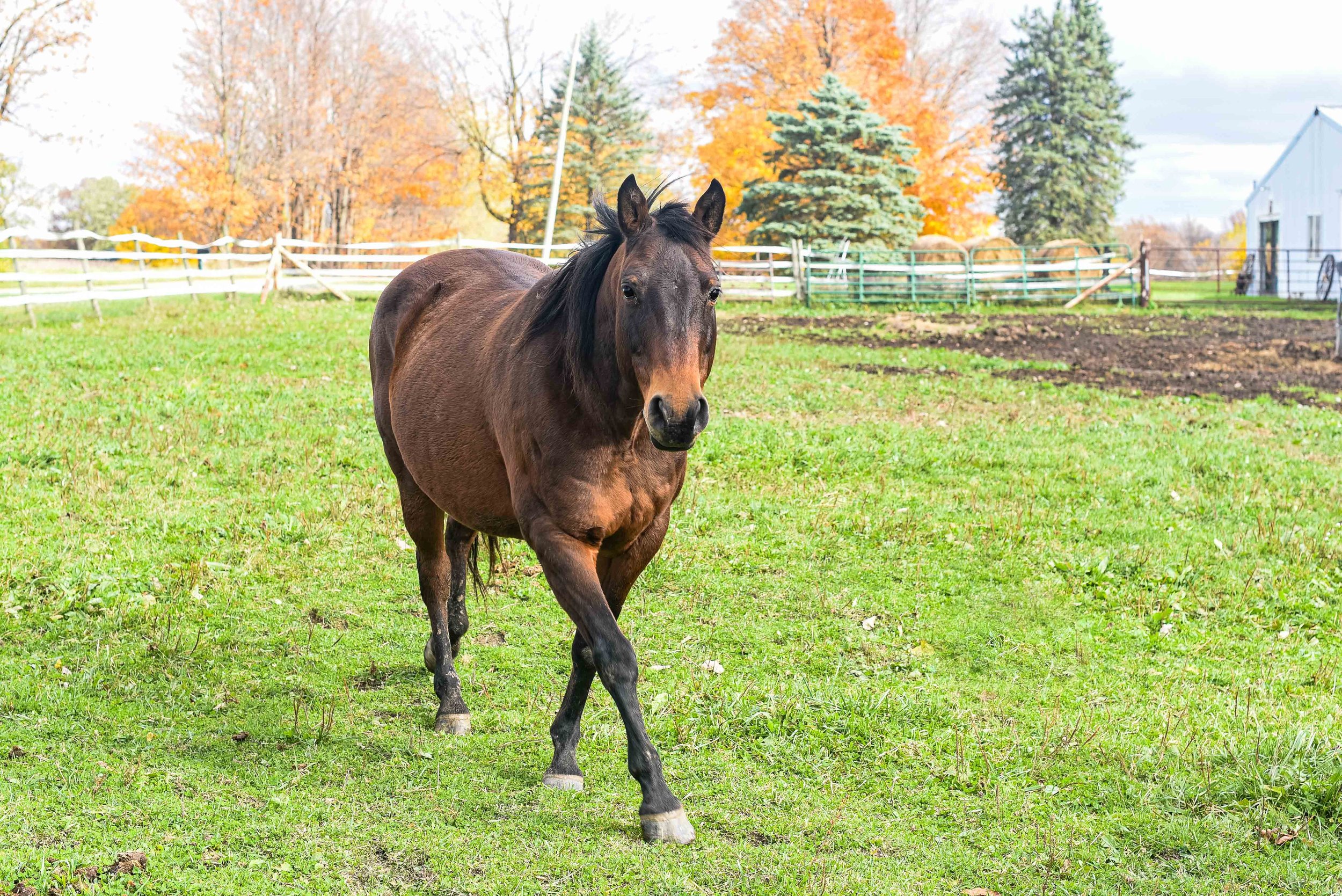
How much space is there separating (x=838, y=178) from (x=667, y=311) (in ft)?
94.1

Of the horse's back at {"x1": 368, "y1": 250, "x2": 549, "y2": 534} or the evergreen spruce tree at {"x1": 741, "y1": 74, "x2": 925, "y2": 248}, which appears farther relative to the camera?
the evergreen spruce tree at {"x1": 741, "y1": 74, "x2": 925, "y2": 248}

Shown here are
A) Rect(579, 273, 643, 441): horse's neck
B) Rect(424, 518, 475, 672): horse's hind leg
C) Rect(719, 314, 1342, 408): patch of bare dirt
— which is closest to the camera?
Rect(579, 273, 643, 441): horse's neck

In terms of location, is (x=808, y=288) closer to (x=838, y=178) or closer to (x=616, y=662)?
(x=838, y=178)

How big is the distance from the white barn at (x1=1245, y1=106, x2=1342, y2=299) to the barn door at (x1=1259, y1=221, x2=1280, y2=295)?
3cm

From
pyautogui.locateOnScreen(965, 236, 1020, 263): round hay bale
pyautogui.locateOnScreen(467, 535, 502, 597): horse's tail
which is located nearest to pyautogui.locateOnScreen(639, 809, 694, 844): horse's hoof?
pyautogui.locateOnScreen(467, 535, 502, 597): horse's tail

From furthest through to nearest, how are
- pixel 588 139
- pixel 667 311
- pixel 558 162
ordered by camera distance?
1. pixel 588 139
2. pixel 558 162
3. pixel 667 311

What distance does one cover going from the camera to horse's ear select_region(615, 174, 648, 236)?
3645 millimetres

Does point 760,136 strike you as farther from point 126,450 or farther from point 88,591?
point 88,591

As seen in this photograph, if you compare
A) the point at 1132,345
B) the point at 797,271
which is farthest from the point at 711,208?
the point at 797,271

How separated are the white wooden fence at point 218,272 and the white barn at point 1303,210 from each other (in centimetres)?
1554

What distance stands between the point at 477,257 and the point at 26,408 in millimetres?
6246

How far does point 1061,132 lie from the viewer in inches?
1635

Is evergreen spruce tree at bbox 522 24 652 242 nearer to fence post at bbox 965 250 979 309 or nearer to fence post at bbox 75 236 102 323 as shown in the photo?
fence post at bbox 965 250 979 309

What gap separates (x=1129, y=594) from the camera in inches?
247
